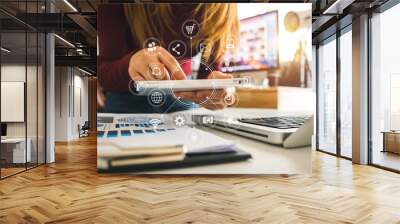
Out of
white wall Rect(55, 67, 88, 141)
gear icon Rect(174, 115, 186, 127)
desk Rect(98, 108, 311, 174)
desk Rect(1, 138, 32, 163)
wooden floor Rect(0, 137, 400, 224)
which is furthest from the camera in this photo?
white wall Rect(55, 67, 88, 141)

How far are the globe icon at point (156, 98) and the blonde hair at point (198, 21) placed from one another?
80cm

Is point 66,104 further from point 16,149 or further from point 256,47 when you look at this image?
point 256,47

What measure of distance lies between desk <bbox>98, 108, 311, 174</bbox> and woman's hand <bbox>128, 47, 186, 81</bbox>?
2.24 feet

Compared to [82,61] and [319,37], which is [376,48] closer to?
[319,37]

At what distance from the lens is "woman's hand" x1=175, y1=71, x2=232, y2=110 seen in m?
5.85

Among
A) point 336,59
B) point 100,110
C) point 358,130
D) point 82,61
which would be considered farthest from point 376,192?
point 82,61

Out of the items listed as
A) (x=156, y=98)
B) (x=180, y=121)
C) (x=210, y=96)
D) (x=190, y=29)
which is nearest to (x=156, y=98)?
(x=156, y=98)

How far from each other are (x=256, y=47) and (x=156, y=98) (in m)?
1.75

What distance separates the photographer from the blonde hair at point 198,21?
232 inches

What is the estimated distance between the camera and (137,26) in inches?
235

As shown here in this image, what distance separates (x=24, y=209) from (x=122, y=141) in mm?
2005

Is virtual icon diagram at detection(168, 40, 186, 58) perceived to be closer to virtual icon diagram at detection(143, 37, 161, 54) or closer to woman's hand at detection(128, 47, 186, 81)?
woman's hand at detection(128, 47, 186, 81)

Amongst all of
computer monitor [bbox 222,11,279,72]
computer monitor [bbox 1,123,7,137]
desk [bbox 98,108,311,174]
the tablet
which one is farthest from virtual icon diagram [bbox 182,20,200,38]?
computer monitor [bbox 1,123,7,137]

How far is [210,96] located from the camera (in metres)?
5.86
